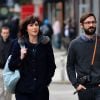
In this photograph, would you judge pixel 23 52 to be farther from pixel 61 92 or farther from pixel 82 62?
pixel 61 92

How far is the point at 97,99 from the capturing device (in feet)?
27.0

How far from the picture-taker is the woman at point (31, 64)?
8.49 meters

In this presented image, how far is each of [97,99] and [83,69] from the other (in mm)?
415

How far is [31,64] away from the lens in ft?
27.9

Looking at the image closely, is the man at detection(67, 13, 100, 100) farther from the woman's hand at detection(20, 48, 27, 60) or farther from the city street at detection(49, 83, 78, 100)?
the city street at detection(49, 83, 78, 100)

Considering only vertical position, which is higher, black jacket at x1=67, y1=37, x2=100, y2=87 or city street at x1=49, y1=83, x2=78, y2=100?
black jacket at x1=67, y1=37, x2=100, y2=87

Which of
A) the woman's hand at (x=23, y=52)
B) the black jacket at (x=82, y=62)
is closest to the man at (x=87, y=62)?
the black jacket at (x=82, y=62)

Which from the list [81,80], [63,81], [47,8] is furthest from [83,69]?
[47,8]

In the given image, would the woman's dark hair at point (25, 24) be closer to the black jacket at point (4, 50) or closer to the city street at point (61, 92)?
the black jacket at point (4, 50)

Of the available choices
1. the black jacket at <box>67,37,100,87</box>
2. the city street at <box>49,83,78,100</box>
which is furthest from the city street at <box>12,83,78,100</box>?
the black jacket at <box>67,37,100,87</box>

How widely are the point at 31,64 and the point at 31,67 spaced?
4 centimetres

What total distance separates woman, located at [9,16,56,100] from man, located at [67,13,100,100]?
0.40 metres

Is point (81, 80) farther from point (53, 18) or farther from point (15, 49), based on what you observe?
point (53, 18)

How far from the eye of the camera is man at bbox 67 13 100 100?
827cm
